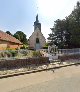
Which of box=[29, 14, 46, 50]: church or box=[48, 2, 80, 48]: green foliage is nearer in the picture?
box=[48, 2, 80, 48]: green foliage

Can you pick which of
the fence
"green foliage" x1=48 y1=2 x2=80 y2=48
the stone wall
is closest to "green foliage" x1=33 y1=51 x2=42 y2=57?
the stone wall

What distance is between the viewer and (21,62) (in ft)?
62.3

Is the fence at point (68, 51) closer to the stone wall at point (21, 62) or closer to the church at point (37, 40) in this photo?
the stone wall at point (21, 62)

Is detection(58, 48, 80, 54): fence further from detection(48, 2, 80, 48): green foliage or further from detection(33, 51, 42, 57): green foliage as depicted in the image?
detection(33, 51, 42, 57): green foliage

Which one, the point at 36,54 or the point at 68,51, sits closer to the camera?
the point at 36,54

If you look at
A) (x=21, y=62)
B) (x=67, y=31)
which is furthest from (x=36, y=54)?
(x=67, y=31)

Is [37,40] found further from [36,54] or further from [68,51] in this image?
[36,54]

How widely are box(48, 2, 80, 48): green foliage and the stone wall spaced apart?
10.6 meters

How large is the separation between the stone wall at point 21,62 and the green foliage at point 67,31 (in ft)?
34.7

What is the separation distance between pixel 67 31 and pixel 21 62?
1568 cm

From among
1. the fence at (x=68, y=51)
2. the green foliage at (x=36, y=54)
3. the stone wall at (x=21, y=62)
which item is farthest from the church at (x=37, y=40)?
the green foliage at (x=36, y=54)

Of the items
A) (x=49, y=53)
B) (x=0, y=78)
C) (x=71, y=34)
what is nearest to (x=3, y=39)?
(x=49, y=53)

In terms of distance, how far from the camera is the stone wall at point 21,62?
57.5ft

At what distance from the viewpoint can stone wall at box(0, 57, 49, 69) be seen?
17.5 m
